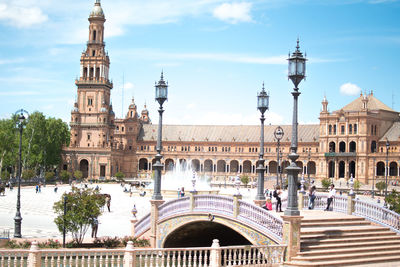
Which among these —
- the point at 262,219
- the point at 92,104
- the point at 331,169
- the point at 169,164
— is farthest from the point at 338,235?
the point at 169,164

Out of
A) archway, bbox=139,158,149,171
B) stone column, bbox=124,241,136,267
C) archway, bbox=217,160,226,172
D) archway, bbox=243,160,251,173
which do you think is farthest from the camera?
archway, bbox=139,158,149,171

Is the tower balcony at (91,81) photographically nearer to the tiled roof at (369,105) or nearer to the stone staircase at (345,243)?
the tiled roof at (369,105)

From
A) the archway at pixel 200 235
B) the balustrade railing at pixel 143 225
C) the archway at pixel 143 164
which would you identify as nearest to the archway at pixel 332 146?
the archway at pixel 143 164

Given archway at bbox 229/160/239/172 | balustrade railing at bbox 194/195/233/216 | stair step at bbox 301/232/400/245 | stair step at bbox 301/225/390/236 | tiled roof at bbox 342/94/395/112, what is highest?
tiled roof at bbox 342/94/395/112

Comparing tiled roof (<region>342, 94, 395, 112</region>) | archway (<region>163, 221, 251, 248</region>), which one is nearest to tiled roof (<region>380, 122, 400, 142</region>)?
tiled roof (<region>342, 94, 395, 112</region>)

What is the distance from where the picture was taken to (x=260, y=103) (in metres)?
26.7

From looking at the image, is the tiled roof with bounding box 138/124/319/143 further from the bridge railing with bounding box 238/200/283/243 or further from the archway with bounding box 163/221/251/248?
the bridge railing with bounding box 238/200/283/243

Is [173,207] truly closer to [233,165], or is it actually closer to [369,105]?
[369,105]

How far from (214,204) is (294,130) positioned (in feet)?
17.9

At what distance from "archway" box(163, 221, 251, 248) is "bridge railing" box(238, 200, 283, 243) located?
3.23 metres

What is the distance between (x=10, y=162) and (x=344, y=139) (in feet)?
195

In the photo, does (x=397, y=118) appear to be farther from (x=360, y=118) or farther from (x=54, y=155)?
(x=54, y=155)

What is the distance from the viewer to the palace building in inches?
3784

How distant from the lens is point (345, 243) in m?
21.2
